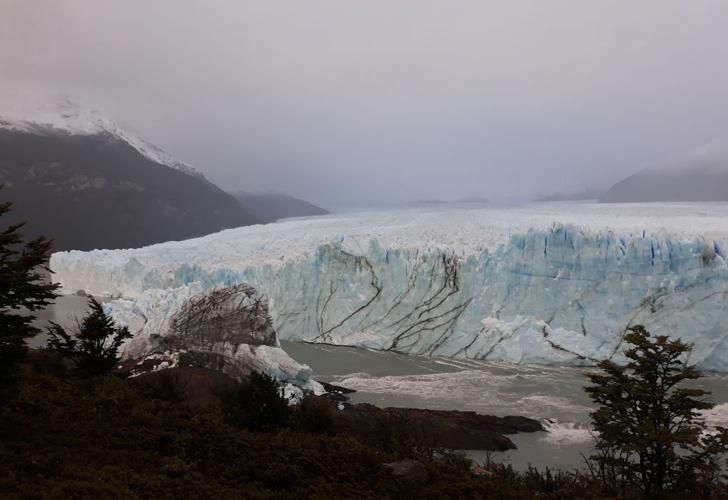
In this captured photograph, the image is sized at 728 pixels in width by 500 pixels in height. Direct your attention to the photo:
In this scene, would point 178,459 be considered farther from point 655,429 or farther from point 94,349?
point 655,429

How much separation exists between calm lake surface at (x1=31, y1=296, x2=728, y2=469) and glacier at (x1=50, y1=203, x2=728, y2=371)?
119cm

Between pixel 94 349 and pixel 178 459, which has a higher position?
pixel 94 349

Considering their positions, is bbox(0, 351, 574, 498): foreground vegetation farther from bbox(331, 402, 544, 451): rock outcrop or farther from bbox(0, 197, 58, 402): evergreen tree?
bbox(331, 402, 544, 451): rock outcrop

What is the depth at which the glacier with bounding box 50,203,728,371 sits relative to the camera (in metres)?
22.8

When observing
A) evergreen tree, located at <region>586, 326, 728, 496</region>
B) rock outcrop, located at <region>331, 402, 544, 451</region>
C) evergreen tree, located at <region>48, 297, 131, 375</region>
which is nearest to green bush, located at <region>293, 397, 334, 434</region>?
rock outcrop, located at <region>331, 402, 544, 451</region>

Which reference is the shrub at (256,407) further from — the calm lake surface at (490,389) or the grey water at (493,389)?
the calm lake surface at (490,389)

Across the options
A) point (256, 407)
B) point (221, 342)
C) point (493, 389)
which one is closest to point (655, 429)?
point (256, 407)

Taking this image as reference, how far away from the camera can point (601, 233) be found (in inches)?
984

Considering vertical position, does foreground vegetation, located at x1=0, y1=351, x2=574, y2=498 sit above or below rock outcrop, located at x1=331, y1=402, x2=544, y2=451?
above

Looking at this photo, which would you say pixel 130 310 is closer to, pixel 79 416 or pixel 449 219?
pixel 79 416

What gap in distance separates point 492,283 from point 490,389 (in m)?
7.06

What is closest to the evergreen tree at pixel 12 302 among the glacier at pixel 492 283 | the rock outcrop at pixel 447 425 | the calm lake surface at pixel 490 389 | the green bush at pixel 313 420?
the green bush at pixel 313 420

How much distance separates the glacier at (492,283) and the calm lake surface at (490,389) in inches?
46.9

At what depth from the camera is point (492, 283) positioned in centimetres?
2616
